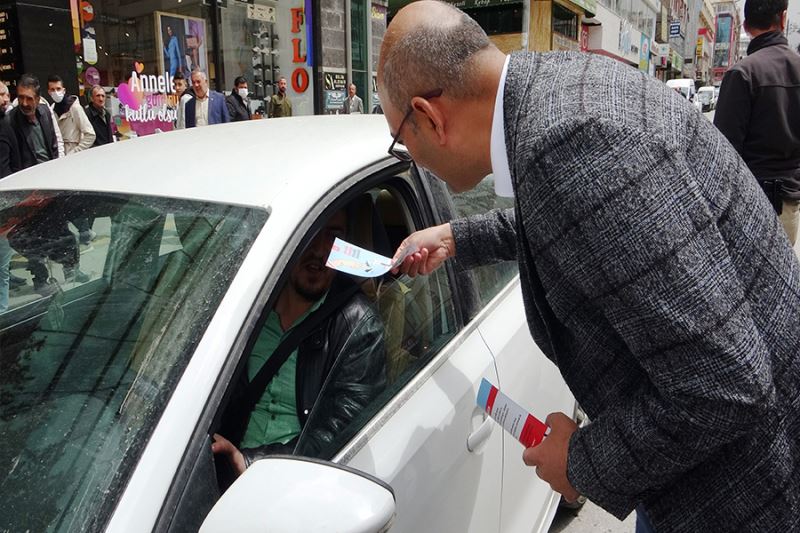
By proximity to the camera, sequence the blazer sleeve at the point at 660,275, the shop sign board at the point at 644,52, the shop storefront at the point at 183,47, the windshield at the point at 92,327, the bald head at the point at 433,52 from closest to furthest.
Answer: the blazer sleeve at the point at 660,275
the windshield at the point at 92,327
the bald head at the point at 433,52
the shop storefront at the point at 183,47
the shop sign board at the point at 644,52

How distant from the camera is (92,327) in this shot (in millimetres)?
A: 1328

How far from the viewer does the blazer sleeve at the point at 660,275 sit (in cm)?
94

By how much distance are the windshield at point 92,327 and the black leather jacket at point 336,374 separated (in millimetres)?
377

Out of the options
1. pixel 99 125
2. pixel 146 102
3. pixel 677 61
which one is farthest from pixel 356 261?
pixel 677 61

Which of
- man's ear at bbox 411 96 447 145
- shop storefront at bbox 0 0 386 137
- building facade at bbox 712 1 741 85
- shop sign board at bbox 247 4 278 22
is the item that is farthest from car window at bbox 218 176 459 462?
building facade at bbox 712 1 741 85

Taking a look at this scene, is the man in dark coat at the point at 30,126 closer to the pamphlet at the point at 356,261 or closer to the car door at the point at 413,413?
the car door at the point at 413,413

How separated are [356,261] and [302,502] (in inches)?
31.5

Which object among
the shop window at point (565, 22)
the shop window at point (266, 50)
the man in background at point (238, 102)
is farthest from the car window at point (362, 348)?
the shop window at point (565, 22)

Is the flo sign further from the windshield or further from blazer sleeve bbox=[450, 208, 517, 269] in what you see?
blazer sleeve bbox=[450, 208, 517, 269]

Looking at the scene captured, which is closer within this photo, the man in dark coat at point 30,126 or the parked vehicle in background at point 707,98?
the man in dark coat at point 30,126

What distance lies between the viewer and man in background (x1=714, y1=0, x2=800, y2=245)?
3.53 meters

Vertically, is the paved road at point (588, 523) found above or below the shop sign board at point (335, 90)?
below

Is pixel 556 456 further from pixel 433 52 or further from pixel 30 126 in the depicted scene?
pixel 30 126

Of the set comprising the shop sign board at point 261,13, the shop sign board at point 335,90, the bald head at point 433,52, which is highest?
the shop sign board at point 261,13
